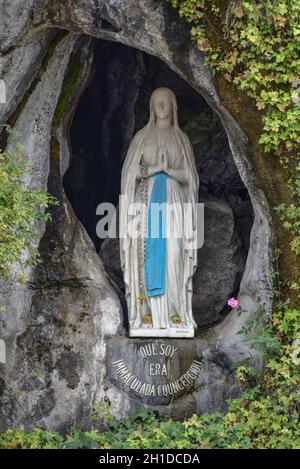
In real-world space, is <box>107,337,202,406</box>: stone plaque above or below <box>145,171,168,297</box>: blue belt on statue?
below

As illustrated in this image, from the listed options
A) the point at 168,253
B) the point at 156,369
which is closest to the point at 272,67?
the point at 168,253

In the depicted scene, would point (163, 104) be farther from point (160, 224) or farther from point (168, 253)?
point (168, 253)

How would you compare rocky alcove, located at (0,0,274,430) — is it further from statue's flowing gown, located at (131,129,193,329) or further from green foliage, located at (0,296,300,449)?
green foliage, located at (0,296,300,449)

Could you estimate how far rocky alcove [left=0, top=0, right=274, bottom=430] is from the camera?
10383 millimetres

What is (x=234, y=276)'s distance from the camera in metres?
11.7

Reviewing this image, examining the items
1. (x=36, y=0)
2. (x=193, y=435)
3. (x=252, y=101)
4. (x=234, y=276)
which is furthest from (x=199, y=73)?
(x=193, y=435)

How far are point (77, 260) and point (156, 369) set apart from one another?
1276 mm

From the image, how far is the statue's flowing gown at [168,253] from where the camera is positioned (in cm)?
1076

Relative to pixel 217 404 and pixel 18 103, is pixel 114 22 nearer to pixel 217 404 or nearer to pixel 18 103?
pixel 18 103

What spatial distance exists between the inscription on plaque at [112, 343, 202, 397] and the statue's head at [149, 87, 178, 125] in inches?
84.4

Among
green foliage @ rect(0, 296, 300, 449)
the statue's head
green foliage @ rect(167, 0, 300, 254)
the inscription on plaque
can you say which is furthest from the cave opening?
green foliage @ rect(167, 0, 300, 254)

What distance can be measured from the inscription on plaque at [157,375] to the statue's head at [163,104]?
2143mm
